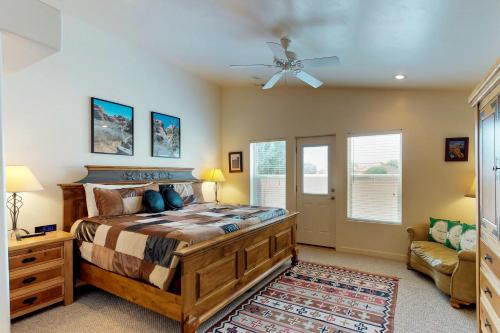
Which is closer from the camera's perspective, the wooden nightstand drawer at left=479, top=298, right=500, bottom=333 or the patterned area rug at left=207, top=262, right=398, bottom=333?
the wooden nightstand drawer at left=479, top=298, right=500, bottom=333

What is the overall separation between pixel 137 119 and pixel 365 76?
3.48m

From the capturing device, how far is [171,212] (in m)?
3.68

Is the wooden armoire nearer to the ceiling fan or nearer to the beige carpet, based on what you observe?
the beige carpet

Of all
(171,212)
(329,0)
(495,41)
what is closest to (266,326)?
(171,212)

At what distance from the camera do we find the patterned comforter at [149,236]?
2381 mm

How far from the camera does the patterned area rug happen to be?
2494 mm

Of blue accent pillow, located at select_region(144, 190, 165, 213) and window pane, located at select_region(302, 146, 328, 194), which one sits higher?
window pane, located at select_region(302, 146, 328, 194)

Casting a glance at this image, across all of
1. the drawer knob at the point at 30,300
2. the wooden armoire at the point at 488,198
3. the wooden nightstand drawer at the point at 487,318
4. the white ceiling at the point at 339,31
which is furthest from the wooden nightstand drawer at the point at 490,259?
the drawer knob at the point at 30,300

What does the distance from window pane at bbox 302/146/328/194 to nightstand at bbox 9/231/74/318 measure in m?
3.79

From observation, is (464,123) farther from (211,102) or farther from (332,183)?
(211,102)

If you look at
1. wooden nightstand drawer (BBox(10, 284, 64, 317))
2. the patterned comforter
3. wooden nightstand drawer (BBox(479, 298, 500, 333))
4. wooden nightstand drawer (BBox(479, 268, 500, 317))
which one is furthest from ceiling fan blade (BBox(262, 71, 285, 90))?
wooden nightstand drawer (BBox(10, 284, 64, 317))

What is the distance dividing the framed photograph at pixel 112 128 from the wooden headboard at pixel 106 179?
0.92ft

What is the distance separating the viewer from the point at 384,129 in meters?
4.44

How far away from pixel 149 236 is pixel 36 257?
122cm
